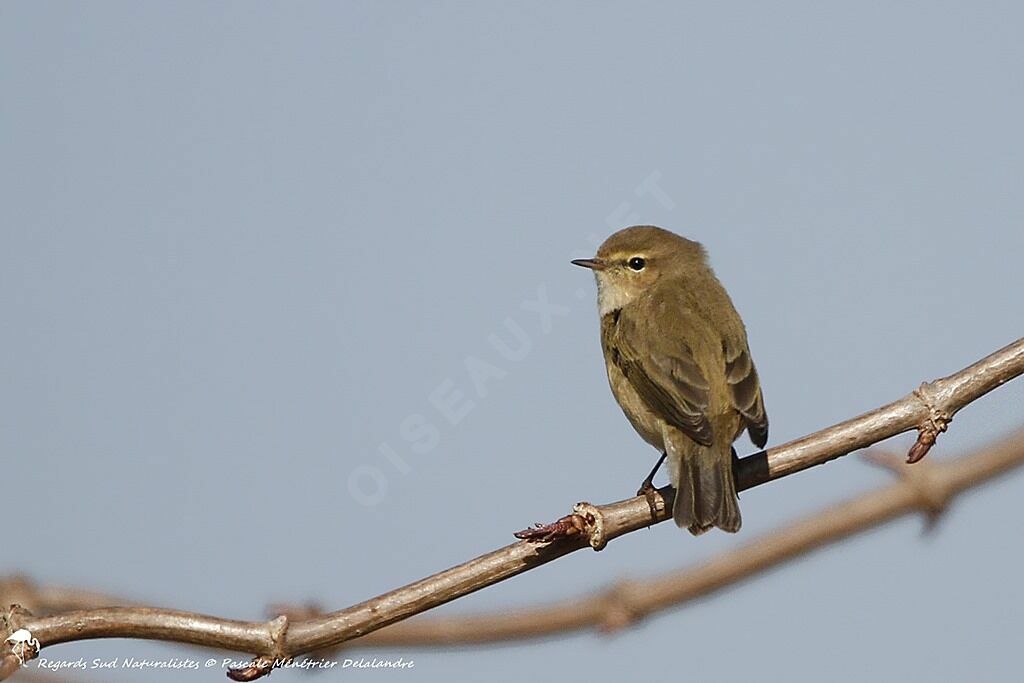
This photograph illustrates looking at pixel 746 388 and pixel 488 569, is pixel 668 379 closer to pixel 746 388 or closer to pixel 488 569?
pixel 746 388

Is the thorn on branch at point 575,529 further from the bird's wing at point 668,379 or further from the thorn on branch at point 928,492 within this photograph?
the bird's wing at point 668,379

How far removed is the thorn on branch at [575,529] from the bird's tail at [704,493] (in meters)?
1.16

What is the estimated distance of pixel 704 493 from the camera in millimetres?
5270

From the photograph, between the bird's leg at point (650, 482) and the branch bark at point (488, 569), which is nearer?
the branch bark at point (488, 569)

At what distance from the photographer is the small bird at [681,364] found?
5.36m

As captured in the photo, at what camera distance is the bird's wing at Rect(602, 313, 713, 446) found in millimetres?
5625

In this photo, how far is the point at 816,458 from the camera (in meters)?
4.38

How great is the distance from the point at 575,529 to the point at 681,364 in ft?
7.26

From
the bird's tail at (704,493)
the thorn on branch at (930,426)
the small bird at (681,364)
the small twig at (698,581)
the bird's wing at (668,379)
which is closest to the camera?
the small twig at (698,581)

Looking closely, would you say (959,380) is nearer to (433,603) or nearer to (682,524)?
(682,524)

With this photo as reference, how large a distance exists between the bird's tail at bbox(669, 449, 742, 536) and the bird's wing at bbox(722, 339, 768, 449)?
19 centimetres

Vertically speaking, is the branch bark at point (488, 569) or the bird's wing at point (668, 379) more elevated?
the bird's wing at point (668, 379)

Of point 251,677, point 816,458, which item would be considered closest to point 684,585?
point 251,677

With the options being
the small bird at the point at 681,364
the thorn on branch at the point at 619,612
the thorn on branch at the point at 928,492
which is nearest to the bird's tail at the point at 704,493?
the small bird at the point at 681,364
